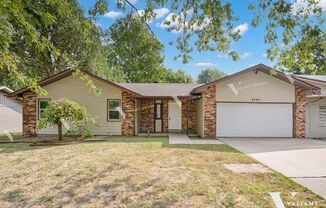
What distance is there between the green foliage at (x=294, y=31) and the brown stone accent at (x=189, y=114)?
35.0 ft

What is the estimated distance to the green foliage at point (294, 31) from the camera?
416 centimetres

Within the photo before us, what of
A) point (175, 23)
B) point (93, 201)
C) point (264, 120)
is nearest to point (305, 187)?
point (93, 201)

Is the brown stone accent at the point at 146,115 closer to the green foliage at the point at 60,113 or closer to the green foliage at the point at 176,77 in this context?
the green foliage at the point at 60,113

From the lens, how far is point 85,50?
57.8ft

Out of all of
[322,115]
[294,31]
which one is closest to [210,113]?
[322,115]

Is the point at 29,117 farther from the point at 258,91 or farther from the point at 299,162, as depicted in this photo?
the point at 299,162

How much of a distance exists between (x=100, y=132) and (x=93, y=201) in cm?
965

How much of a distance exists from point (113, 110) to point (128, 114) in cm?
95

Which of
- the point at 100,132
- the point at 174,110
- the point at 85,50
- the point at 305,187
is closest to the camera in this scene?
the point at 305,187

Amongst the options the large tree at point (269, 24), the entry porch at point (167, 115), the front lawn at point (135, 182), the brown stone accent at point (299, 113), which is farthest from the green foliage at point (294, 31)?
the entry porch at point (167, 115)

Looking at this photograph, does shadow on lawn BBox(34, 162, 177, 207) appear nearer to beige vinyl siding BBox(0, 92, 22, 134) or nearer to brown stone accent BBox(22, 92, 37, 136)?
brown stone accent BBox(22, 92, 37, 136)

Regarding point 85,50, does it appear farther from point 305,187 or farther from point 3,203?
point 305,187

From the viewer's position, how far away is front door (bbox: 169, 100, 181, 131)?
1552 cm

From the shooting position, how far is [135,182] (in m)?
5.09
